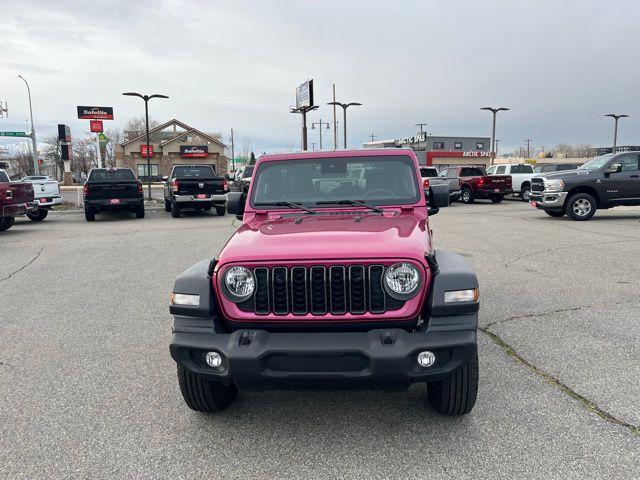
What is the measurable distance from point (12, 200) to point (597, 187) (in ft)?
52.3

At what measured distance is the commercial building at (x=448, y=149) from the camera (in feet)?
229

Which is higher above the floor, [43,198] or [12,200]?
[12,200]

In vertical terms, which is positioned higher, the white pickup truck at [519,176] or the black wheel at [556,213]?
the white pickup truck at [519,176]

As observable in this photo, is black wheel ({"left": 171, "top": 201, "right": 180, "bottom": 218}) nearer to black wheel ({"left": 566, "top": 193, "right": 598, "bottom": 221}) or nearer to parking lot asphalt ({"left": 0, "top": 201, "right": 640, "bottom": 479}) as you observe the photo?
parking lot asphalt ({"left": 0, "top": 201, "right": 640, "bottom": 479})

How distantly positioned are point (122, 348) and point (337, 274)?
2.78 meters

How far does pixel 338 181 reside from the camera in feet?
14.3

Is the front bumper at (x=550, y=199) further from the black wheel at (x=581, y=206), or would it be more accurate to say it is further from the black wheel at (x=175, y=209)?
the black wheel at (x=175, y=209)

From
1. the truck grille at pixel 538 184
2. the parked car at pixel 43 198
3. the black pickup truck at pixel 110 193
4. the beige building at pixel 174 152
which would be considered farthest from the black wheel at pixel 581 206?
the beige building at pixel 174 152

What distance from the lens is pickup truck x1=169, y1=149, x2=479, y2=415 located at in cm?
276

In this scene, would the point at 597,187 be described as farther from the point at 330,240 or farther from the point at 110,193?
the point at 110,193

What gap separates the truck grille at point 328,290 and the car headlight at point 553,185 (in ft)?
43.8

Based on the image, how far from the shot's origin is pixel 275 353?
9.03 feet

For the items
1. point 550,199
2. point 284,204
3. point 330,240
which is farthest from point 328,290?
point 550,199

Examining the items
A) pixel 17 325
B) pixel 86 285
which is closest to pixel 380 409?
pixel 17 325
